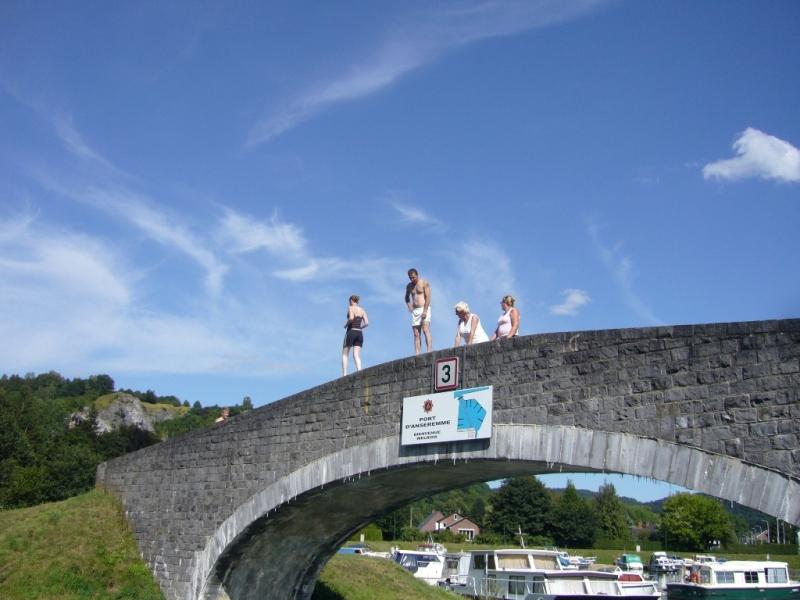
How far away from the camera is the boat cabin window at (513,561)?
2448cm

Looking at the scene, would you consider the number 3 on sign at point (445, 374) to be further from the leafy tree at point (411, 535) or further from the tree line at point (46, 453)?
the leafy tree at point (411, 535)

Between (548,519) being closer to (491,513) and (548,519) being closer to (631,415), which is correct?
(491,513)

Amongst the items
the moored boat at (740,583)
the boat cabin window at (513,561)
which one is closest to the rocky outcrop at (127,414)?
the boat cabin window at (513,561)

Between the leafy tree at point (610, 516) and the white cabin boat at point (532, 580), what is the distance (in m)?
49.7

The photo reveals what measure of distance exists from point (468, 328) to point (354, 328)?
7.78 ft

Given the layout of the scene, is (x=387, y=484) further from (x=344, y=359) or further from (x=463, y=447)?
(x=463, y=447)

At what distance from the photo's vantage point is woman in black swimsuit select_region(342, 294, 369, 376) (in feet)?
41.1

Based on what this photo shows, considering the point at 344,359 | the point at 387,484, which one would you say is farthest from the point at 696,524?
the point at 344,359

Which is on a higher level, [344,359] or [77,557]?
[344,359]

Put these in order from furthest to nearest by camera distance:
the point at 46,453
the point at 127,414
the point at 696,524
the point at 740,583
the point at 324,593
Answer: the point at 127,414
the point at 696,524
the point at 46,453
the point at 740,583
the point at 324,593

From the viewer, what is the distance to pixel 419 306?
11.5 m

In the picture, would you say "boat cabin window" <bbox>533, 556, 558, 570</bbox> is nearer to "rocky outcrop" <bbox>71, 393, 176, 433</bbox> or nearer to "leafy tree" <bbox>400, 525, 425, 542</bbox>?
"leafy tree" <bbox>400, 525, 425, 542</bbox>

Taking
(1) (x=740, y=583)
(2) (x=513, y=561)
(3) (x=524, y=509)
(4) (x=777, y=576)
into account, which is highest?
(3) (x=524, y=509)

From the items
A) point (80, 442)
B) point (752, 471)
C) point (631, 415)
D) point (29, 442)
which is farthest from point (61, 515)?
point (29, 442)
